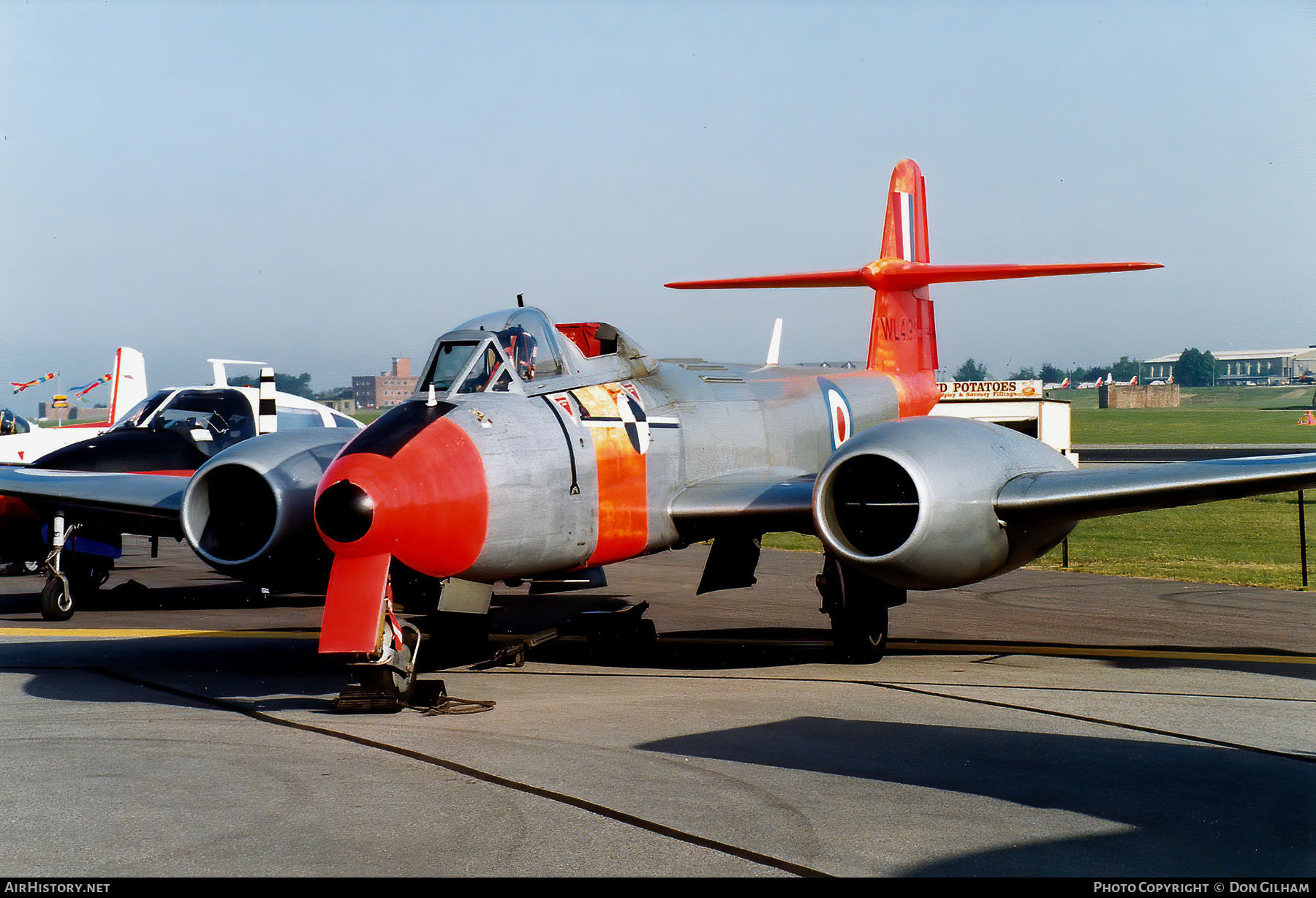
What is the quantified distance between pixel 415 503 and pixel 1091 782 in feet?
14.0

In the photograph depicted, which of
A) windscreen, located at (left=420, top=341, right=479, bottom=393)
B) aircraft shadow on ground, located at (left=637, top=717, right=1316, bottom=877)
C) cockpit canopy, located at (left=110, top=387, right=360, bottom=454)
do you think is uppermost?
windscreen, located at (left=420, top=341, right=479, bottom=393)

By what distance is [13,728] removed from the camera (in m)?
7.49

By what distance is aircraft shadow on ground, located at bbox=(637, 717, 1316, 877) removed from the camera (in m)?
4.73

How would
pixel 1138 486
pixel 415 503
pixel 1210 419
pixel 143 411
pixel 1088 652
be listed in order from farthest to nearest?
pixel 1210 419
pixel 143 411
pixel 1088 652
pixel 1138 486
pixel 415 503

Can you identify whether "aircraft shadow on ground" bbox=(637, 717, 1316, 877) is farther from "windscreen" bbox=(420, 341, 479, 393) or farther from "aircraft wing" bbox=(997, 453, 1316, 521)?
Answer: "windscreen" bbox=(420, 341, 479, 393)

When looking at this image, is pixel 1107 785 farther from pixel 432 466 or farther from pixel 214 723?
pixel 214 723

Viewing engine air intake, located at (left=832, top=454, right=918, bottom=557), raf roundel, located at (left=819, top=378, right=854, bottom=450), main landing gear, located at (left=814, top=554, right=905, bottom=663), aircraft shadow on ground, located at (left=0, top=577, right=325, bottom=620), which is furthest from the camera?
aircraft shadow on ground, located at (left=0, top=577, right=325, bottom=620)

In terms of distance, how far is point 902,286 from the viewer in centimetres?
1653

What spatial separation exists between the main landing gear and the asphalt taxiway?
0.28 metres

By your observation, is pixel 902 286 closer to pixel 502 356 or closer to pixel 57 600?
pixel 502 356

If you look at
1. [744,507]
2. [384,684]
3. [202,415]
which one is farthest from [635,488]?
[202,415]

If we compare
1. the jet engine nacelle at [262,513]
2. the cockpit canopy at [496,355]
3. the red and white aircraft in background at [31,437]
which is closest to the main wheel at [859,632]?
the cockpit canopy at [496,355]

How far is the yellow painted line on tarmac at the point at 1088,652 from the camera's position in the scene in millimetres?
10531

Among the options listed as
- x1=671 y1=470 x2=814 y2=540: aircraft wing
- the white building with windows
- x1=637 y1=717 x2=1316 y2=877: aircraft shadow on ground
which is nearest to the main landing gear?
x1=671 y1=470 x2=814 y2=540: aircraft wing
